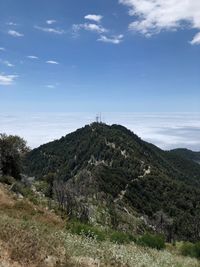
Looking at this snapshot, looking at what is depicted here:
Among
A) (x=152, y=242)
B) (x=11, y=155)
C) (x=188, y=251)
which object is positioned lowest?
(x=188, y=251)

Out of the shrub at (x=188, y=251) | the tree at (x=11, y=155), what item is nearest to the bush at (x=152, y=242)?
the shrub at (x=188, y=251)

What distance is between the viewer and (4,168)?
202 feet

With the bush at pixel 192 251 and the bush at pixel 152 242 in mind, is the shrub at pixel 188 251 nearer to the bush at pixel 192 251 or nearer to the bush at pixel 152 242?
the bush at pixel 192 251

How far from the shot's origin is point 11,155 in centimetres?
6262

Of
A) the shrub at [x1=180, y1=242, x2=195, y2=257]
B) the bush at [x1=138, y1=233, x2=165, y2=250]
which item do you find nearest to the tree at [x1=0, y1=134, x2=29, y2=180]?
the shrub at [x1=180, y1=242, x2=195, y2=257]

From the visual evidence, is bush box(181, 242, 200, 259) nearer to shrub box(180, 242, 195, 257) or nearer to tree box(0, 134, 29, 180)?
shrub box(180, 242, 195, 257)

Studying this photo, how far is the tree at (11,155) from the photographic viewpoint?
61.5 metres

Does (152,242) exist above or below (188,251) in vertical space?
above

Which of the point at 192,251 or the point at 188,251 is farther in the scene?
the point at 188,251

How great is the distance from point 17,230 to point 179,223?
17862 cm

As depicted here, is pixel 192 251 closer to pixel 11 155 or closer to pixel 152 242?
pixel 152 242

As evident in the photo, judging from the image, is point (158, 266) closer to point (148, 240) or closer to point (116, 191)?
point (148, 240)

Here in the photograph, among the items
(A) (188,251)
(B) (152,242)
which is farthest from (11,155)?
(B) (152,242)

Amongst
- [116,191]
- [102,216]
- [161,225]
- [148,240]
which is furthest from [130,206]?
[148,240]
